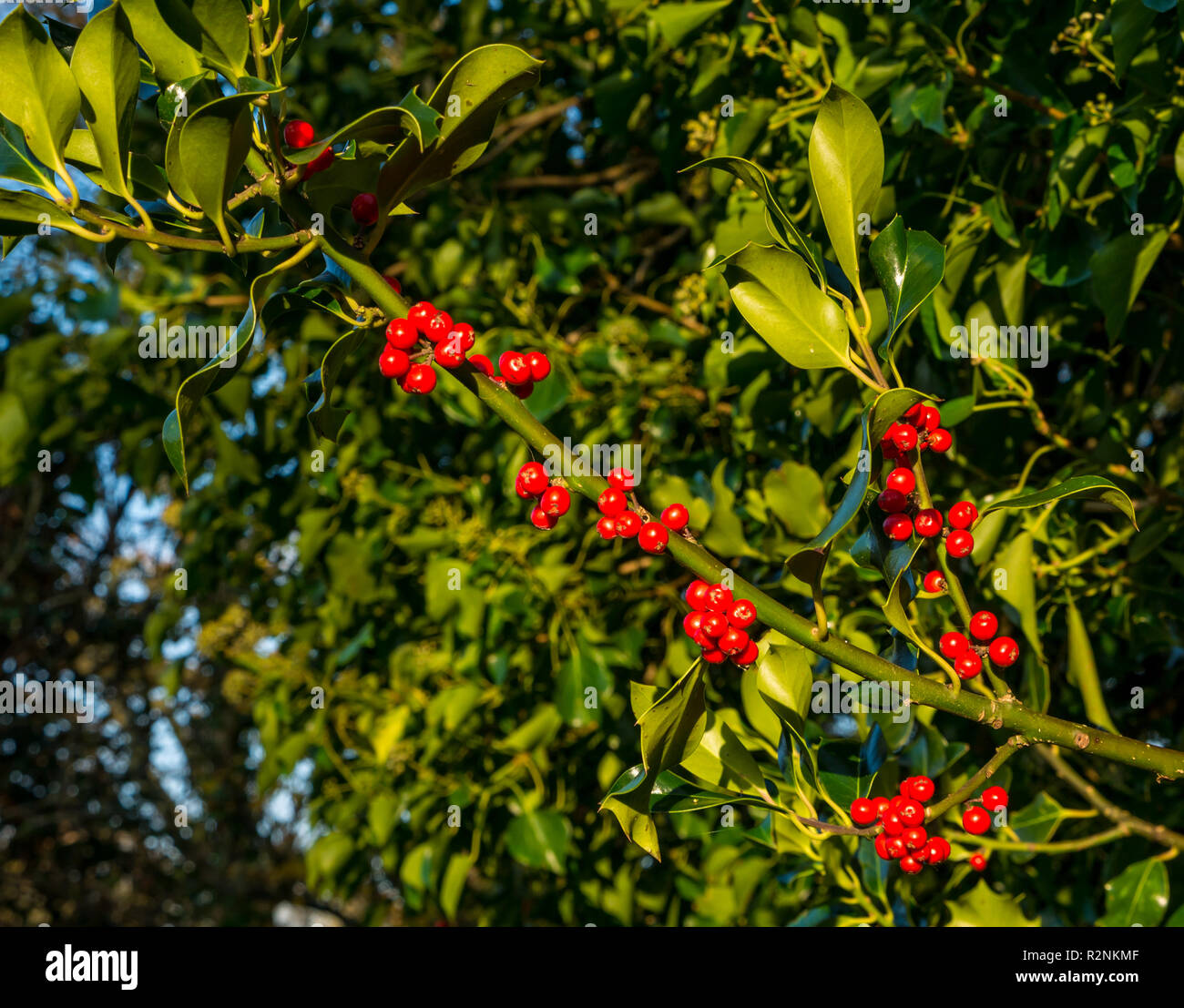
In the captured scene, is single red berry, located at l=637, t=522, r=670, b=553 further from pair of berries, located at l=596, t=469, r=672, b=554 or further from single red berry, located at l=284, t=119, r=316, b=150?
single red berry, located at l=284, t=119, r=316, b=150

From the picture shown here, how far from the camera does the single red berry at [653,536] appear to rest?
0.68m

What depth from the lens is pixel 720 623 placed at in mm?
693

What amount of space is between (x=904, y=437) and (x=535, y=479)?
27cm

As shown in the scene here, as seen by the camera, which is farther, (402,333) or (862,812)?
(862,812)

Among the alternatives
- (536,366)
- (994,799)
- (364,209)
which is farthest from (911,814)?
(364,209)

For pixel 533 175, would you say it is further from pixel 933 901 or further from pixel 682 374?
pixel 933 901

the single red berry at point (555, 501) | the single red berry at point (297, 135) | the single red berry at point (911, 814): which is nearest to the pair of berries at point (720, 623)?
the single red berry at point (555, 501)

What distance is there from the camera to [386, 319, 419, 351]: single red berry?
72 cm

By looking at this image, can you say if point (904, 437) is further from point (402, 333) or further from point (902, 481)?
point (402, 333)

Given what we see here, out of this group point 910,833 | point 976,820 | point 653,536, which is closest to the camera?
point 653,536

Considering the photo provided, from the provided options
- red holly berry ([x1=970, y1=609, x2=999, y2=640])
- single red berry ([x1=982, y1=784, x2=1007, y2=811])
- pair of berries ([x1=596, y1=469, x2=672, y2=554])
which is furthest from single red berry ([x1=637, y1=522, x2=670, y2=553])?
single red berry ([x1=982, y1=784, x2=1007, y2=811])

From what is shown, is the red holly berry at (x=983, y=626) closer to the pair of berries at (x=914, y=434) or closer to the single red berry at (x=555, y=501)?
the pair of berries at (x=914, y=434)

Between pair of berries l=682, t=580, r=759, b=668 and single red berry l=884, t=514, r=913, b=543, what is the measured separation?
13 cm
